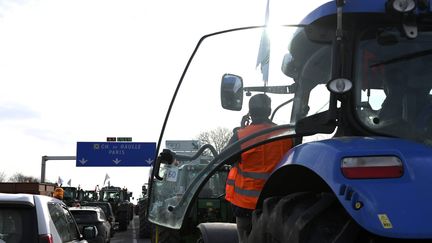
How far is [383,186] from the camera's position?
2316 mm

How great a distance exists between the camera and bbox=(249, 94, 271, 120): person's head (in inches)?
147

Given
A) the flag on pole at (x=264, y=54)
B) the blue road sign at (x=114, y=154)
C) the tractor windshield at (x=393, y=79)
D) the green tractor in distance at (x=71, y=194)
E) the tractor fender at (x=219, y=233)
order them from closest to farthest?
the tractor windshield at (x=393, y=79)
the flag on pole at (x=264, y=54)
the tractor fender at (x=219, y=233)
the green tractor in distance at (x=71, y=194)
the blue road sign at (x=114, y=154)

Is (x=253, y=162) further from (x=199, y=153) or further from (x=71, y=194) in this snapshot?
(x=71, y=194)

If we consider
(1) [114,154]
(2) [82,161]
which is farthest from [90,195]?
(1) [114,154]

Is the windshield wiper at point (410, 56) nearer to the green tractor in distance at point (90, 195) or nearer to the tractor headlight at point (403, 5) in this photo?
the tractor headlight at point (403, 5)

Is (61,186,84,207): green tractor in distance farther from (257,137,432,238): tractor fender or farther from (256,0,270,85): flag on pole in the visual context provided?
(257,137,432,238): tractor fender

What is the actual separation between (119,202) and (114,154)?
14.6 ft

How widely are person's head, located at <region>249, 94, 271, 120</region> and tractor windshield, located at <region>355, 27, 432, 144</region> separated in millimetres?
832

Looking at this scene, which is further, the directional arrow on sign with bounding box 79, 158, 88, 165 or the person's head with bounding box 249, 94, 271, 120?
the directional arrow on sign with bounding box 79, 158, 88, 165

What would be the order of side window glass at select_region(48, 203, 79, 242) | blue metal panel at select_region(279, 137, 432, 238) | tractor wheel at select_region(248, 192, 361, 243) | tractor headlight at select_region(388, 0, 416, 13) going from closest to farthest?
blue metal panel at select_region(279, 137, 432, 238), tractor wheel at select_region(248, 192, 361, 243), tractor headlight at select_region(388, 0, 416, 13), side window glass at select_region(48, 203, 79, 242)

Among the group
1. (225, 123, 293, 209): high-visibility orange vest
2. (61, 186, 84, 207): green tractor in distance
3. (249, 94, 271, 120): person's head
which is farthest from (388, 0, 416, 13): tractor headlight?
(61, 186, 84, 207): green tractor in distance

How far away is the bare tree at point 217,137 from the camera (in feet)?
13.2

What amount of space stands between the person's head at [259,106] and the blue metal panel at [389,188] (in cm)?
108

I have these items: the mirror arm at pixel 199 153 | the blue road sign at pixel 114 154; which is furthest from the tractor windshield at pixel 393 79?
the blue road sign at pixel 114 154
